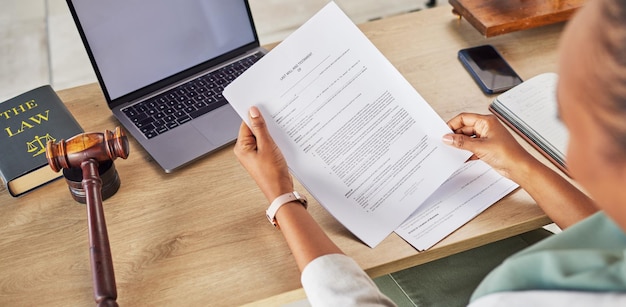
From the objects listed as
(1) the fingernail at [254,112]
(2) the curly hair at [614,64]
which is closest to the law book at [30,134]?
(1) the fingernail at [254,112]

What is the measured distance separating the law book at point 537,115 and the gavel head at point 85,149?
26.9 inches

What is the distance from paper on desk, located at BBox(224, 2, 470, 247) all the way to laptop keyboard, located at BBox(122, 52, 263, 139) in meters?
0.24

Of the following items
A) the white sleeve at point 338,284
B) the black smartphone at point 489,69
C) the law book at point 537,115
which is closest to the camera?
the white sleeve at point 338,284

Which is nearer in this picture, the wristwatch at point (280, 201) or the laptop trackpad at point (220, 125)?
the wristwatch at point (280, 201)

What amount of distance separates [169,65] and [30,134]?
30 centimetres

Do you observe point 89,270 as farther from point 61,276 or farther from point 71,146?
point 71,146

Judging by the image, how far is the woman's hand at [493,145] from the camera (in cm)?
110

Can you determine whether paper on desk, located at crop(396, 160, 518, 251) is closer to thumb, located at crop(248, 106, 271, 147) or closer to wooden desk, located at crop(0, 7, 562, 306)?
wooden desk, located at crop(0, 7, 562, 306)

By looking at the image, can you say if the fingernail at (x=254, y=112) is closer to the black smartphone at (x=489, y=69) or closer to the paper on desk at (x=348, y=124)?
the paper on desk at (x=348, y=124)

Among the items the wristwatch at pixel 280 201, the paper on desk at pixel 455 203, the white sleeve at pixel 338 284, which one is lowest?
the paper on desk at pixel 455 203

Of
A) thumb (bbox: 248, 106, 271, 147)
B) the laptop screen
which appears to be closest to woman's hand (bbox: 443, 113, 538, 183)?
thumb (bbox: 248, 106, 271, 147)

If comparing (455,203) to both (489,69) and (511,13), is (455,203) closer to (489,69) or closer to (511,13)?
(489,69)

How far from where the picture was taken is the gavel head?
107cm

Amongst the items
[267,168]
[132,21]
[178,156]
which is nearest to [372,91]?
[267,168]
